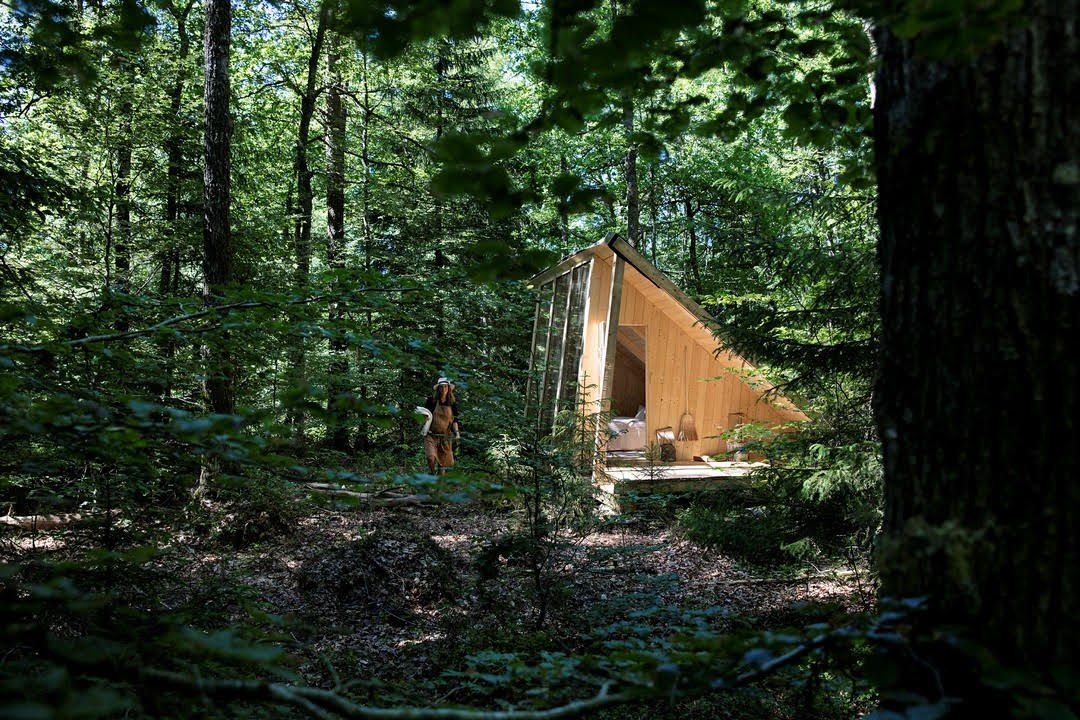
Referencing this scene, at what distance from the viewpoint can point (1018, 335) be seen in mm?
1213

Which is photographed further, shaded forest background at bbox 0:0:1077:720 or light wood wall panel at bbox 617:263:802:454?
light wood wall panel at bbox 617:263:802:454

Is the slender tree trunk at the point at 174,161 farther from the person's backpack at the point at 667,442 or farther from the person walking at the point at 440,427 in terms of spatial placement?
the person's backpack at the point at 667,442

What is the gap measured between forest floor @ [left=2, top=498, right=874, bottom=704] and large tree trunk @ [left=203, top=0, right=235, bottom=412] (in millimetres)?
2284

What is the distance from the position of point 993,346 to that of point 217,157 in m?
7.93

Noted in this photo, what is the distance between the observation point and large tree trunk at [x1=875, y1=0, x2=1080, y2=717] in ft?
3.88

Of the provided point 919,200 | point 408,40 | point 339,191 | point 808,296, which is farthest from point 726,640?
point 339,191

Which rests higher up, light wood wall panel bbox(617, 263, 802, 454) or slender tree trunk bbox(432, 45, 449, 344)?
slender tree trunk bbox(432, 45, 449, 344)

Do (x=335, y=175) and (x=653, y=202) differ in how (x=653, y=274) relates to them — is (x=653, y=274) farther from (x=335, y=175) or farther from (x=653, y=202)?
(x=653, y=202)

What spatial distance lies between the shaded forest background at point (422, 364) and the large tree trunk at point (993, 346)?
0.01 metres

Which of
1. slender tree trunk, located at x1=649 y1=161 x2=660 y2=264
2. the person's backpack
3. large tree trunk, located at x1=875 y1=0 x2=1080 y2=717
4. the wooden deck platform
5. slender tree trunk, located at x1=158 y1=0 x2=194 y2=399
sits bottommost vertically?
the wooden deck platform

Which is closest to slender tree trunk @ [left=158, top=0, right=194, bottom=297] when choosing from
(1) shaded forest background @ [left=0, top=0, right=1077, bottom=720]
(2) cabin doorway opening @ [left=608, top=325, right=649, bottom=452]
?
(1) shaded forest background @ [left=0, top=0, right=1077, bottom=720]

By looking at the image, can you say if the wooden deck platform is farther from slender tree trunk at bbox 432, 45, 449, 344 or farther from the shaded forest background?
slender tree trunk at bbox 432, 45, 449, 344

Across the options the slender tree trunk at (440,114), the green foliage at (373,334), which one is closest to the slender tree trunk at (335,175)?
the green foliage at (373,334)

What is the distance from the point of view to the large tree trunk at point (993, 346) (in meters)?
1.18
